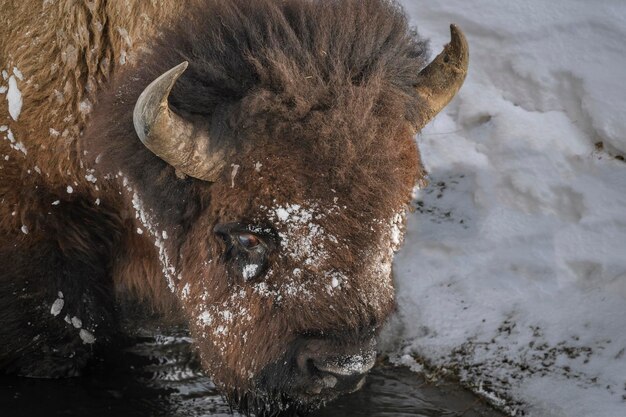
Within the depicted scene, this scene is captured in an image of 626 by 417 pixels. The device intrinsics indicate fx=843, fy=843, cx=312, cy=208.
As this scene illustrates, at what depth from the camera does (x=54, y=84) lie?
4.95 metres

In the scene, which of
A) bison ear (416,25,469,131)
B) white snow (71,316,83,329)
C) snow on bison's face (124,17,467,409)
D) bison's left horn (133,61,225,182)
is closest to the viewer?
bison's left horn (133,61,225,182)

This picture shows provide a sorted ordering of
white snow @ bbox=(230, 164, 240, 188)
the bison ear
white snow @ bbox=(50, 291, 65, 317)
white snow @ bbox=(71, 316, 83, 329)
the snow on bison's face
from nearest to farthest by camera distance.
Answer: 1. the snow on bison's face
2. white snow @ bbox=(230, 164, 240, 188)
3. the bison ear
4. white snow @ bbox=(50, 291, 65, 317)
5. white snow @ bbox=(71, 316, 83, 329)

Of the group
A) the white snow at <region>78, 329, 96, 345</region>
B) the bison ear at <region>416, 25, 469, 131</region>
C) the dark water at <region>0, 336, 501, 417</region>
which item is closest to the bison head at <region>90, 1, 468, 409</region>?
the bison ear at <region>416, 25, 469, 131</region>

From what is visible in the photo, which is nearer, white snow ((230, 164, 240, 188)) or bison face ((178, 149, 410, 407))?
bison face ((178, 149, 410, 407))

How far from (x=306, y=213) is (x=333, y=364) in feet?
2.37

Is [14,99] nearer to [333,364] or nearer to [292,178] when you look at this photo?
[292,178]

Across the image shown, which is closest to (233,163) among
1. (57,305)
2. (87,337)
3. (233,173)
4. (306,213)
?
(233,173)

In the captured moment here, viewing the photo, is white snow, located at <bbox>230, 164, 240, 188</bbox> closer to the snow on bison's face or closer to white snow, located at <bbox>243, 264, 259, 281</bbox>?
the snow on bison's face

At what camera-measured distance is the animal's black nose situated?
396 centimetres

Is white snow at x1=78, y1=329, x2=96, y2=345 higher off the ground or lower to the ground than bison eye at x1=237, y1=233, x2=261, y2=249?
lower

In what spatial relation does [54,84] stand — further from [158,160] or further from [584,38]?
[584,38]

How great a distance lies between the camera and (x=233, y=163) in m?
4.07

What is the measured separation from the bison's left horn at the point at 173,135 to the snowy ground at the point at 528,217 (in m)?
2.54

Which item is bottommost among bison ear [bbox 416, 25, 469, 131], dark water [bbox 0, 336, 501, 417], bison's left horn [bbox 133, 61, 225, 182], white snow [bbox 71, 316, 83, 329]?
dark water [bbox 0, 336, 501, 417]
